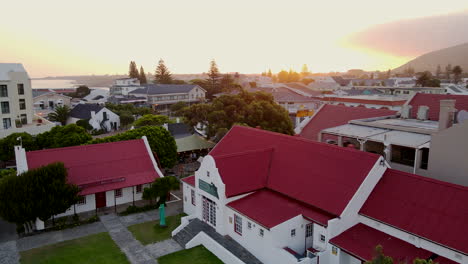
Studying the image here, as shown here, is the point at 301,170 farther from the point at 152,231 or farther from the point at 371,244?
the point at 152,231

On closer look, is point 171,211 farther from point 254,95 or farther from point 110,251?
point 254,95

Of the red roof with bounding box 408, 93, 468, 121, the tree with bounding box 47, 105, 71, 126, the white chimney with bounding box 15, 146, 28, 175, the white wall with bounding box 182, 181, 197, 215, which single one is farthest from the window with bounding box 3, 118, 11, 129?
the red roof with bounding box 408, 93, 468, 121

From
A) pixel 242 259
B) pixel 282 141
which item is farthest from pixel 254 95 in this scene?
pixel 242 259

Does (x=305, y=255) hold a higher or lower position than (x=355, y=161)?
lower

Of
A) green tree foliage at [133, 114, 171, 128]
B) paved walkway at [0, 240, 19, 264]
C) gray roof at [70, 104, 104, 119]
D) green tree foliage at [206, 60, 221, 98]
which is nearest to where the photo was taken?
paved walkway at [0, 240, 19, 264]

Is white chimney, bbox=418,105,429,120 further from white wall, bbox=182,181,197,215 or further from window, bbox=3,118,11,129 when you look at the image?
window, bbox=3,118,11,129
